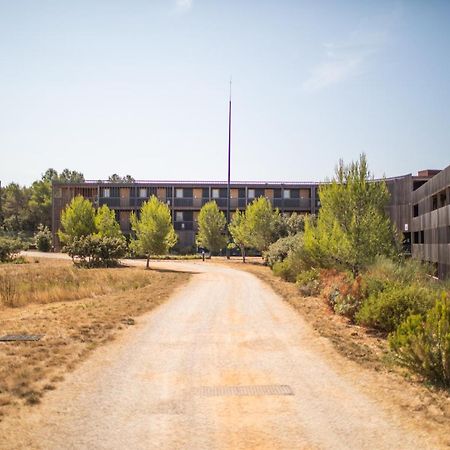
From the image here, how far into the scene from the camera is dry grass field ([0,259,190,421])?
8391 millimetres

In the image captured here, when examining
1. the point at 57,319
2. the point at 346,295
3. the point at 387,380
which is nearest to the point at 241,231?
the point at 346,295

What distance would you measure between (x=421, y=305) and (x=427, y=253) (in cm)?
1911

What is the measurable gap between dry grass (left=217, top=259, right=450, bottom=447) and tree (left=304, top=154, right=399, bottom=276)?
482 centimetres

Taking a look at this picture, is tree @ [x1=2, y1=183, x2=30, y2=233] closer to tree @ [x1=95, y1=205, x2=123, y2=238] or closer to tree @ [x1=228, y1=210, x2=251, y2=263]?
tree @ [x1=95, y1=205, x2=123, y2=238]

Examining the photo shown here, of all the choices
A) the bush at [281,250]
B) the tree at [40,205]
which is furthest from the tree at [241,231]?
the tree at [40,205]

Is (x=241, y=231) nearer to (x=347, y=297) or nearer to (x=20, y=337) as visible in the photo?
(x=347, y=297)

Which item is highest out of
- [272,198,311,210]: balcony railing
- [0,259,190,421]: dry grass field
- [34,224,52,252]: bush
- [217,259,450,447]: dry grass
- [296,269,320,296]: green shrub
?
[272,198,311,210]: balcony railing

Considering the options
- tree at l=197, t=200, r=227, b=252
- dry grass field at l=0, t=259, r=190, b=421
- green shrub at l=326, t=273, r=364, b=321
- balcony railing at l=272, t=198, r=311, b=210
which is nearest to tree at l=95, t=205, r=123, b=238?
tree at l=197, t=200, r=227, b=252

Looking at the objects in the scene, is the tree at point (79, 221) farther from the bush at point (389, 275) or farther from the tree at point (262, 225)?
the bush at point (389, 275)

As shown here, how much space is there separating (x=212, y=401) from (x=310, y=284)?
15.0 metres

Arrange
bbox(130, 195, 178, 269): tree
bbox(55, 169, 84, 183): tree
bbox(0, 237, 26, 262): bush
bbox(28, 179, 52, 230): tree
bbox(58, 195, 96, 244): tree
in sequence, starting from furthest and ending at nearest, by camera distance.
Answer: bbox(55, 169, 84, 183): tree
bbox(28, 179, 52, 230): tree
bbox(58, 195, 96, 244): tree
bbox(0, 237, 26, 262): bush
bbox(130, 195, 178, 269): tree

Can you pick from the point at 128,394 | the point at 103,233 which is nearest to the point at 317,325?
the point at 128,394

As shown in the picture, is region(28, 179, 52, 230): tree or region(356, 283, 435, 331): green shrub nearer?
region(356, 283, 435, 331): green shrub

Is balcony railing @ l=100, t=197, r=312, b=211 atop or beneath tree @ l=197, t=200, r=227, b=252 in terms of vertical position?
atop
